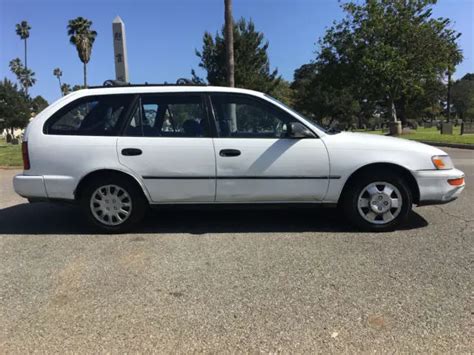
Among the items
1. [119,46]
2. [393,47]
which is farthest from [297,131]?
[393,47]

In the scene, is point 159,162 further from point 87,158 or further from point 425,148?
point 425,148

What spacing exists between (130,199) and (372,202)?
2789 millimetres

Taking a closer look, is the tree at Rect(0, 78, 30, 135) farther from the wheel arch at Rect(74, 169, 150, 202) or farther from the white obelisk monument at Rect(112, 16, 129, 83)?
the wheel arch at Rect(74, 169, 150, 202)

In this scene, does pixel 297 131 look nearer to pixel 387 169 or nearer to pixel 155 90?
pixel 387 169

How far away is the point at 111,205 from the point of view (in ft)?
17.2

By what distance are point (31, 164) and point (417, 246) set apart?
438 cm

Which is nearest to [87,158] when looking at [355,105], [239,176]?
[239,176]

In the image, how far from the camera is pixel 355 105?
2425 inches

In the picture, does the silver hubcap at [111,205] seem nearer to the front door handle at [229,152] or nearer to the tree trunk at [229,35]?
the front door handle at [229,152]

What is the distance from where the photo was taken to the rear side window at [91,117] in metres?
5.18

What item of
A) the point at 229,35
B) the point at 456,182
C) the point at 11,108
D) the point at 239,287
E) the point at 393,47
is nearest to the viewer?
the point at 239,287

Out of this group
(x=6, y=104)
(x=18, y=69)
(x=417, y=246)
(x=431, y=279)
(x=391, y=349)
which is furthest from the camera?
(x=18, y=69)

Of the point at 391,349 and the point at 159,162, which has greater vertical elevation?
the point at 159,162

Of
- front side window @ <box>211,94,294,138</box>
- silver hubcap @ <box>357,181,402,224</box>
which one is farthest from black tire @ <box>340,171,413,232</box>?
front side window @ <box>211,94,294,138</box>
